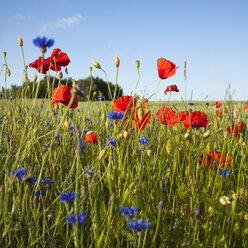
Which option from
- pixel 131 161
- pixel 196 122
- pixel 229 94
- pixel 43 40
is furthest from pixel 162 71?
pixel 229 94

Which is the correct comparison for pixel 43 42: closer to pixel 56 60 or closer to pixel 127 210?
pixel 56 60

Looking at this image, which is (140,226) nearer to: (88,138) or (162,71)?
(88,138)

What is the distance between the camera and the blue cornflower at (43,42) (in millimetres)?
1018

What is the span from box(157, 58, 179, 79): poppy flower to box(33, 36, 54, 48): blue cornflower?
66 cm

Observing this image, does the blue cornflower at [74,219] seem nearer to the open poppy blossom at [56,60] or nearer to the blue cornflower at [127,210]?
the blue cornflower at [127,210]

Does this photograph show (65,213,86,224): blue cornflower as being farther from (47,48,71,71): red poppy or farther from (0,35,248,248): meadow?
(47,48,71,71): red poppy

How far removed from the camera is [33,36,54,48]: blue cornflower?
1.02 metres

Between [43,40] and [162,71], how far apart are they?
708 mm

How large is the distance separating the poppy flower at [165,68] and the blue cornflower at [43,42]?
66cm

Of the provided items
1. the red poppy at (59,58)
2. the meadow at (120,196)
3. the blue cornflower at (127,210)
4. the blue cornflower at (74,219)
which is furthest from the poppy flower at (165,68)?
the blue cornflower at (74,219)

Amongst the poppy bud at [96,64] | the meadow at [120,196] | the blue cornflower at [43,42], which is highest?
the blue cornflower at [43,42]

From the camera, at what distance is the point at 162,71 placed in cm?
147

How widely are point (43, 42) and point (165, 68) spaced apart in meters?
0.72

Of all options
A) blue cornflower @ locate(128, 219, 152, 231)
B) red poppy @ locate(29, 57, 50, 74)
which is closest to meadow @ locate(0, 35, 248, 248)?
blue cornflower @ locate(128, 219, 152, 231)
